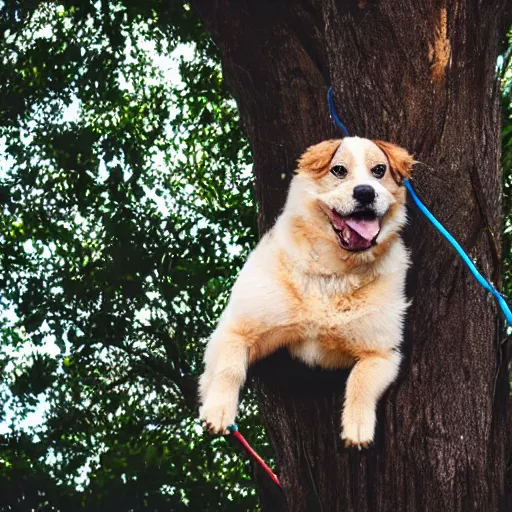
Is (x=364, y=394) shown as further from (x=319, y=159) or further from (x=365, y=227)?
(x=319, y=159)

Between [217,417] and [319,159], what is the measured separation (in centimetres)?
130

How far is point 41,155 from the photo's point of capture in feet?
44.3

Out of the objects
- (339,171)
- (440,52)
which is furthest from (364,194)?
(440,52)

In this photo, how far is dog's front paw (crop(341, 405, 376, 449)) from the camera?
514 centimetres

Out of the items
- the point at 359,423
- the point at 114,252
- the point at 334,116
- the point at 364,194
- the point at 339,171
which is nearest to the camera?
the point at 364,194

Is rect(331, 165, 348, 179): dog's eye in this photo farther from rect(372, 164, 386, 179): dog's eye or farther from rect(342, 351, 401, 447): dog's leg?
rect(342, 351, 401, 447): dog's leg

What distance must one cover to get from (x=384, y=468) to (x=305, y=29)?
3.18 meters

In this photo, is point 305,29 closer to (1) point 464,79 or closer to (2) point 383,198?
(1) point 464,79

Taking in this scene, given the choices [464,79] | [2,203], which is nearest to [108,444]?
[2,203]

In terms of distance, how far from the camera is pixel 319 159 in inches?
196

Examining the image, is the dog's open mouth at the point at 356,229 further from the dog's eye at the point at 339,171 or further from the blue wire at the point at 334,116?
the blue wire at the point at 334,116

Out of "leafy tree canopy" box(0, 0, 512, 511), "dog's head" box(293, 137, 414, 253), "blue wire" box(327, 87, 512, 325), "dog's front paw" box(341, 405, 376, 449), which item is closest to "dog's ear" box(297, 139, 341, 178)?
"dog's head" box(293, 137, 414, 253)

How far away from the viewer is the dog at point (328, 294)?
4.92 meters

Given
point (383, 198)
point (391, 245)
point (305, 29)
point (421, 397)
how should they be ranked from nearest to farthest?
point (383, 198) → point (391, 245) → point (421, 397) → point (305, 29)
